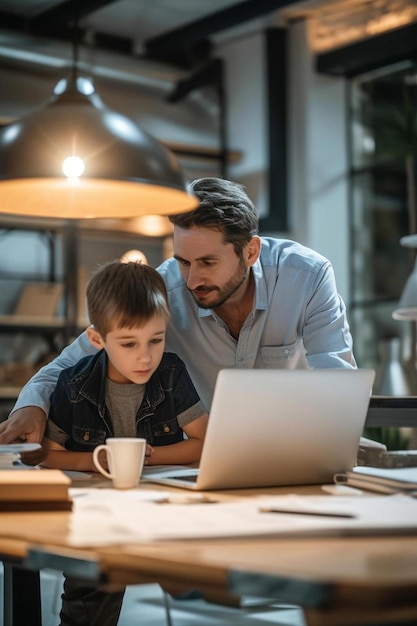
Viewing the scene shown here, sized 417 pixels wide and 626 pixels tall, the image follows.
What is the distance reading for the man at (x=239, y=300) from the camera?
8.21ft

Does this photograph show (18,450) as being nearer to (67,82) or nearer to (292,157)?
(67,82)

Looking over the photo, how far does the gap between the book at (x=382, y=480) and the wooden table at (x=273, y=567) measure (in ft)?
1.43

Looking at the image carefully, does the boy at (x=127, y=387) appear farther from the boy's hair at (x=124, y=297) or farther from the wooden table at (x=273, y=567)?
the wooden table at (x=273, y=567)

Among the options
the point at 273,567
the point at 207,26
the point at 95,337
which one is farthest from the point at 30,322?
the point at 273,567

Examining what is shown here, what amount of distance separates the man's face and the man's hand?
59 cm

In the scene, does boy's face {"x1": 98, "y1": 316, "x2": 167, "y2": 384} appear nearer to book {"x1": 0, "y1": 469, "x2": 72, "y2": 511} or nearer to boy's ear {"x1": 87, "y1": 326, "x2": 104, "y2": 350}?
boy's ear {"x1": 87, "y1": 326, "x2": 104, "y2": 350}

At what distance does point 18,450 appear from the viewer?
5.86ft

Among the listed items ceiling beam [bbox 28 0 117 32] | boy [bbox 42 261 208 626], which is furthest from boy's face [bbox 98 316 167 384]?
ceiling beam [bbox 28 0 117 32]

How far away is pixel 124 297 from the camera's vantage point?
2.13 metres

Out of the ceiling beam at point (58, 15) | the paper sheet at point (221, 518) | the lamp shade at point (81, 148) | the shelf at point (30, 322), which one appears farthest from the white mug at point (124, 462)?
the ceiling beam at point (58, 15)

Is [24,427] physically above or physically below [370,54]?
below

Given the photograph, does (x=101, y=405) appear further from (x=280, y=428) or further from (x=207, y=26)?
(x=207, y=26)

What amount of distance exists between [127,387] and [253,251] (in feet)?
2.06

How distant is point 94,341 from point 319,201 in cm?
560
